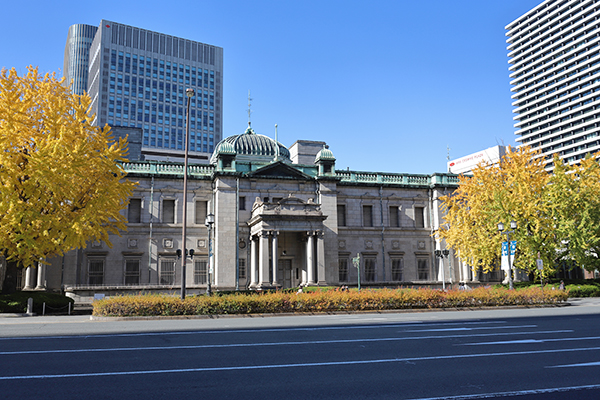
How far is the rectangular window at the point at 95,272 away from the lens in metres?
39.7

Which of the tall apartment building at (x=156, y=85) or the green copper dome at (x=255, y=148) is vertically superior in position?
the tall apartment building at (x=156, y=85)

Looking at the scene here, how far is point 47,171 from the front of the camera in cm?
2592

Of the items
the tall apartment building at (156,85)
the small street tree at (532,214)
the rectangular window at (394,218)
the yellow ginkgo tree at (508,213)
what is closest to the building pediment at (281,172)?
the rectangular window at (394,218)

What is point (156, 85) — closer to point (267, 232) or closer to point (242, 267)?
point (242, 267)

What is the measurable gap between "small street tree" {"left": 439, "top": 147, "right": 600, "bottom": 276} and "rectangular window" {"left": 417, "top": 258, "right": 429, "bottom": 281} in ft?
18.1

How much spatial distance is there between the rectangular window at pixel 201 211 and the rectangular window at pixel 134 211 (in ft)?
16.2

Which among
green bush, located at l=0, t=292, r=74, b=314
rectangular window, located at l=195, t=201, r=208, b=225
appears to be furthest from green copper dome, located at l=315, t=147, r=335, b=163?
green bush, located at l=0, t=292, r=74, b=314

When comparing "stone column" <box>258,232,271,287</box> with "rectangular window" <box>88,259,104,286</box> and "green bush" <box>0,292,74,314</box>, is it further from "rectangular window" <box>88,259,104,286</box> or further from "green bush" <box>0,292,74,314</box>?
"green bush" <box>0,292,74,314</box>

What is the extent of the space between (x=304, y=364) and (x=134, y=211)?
118 ft

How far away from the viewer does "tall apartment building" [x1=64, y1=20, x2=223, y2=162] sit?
479 feet

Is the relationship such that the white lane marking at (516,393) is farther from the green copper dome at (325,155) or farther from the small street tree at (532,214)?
the green copper dome at (325,155)

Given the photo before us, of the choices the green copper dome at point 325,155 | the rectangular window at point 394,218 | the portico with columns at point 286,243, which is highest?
the green copper dome at point 325,155

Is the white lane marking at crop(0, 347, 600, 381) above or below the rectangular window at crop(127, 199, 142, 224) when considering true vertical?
below

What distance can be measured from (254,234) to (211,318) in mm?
19888
